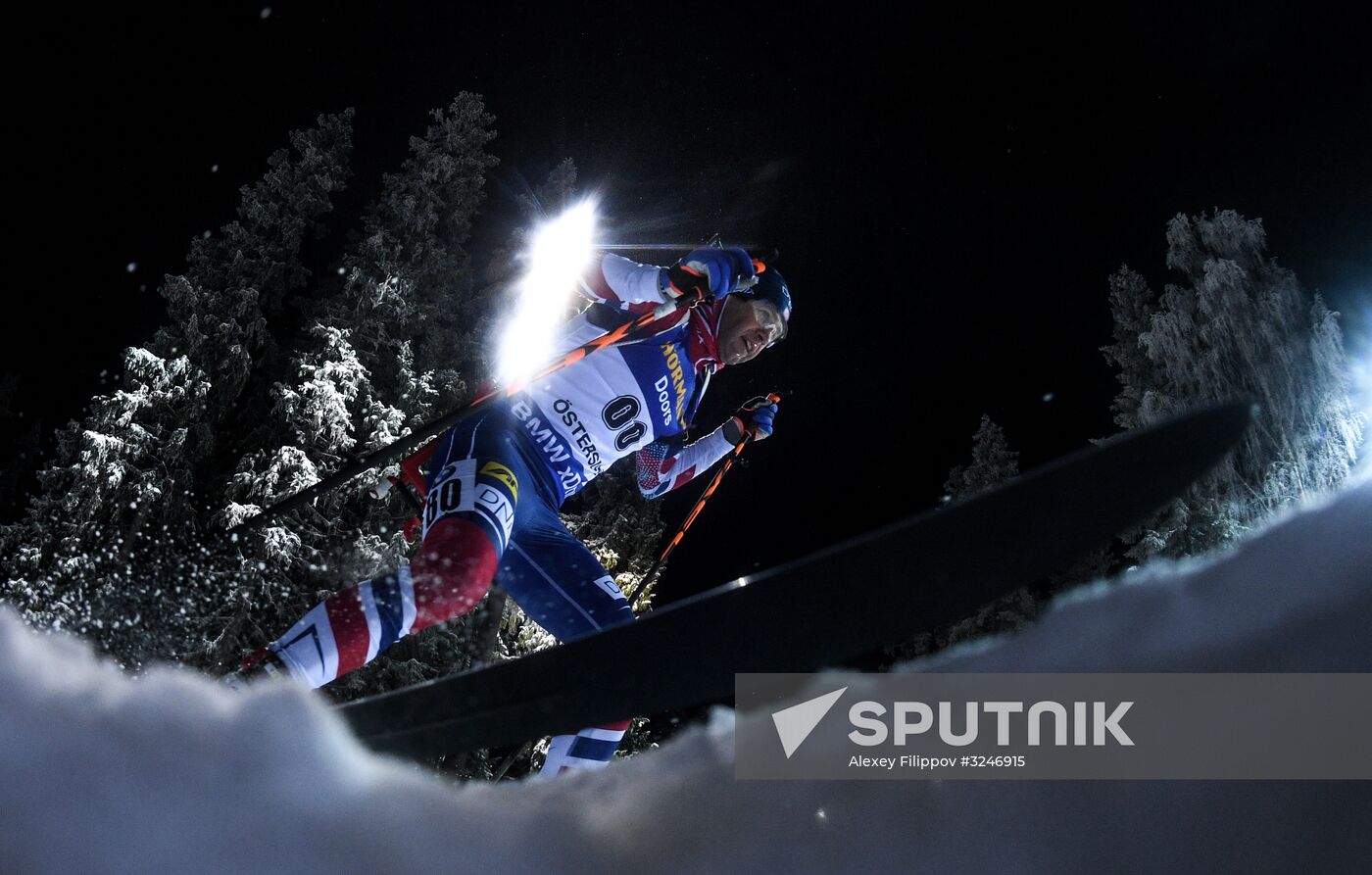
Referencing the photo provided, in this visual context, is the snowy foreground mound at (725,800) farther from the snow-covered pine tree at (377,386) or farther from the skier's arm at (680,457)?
the snow-covered pine tree at (377,386)

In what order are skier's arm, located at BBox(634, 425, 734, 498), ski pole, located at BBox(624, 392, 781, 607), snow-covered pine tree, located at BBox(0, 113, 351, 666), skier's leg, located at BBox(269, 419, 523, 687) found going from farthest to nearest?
snow-covered pine tree, located at BBox(0, 113, 351, 666) → ski pole, located at BBox(624, 392, 781, 607) → skier's arm, located at BBox(634, 425, 734, 498) → skier's leg, located at BBox(269, 419, 523, 687)

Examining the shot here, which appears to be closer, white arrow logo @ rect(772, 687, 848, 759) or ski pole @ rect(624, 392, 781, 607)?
white arrow logo @ rect(772, 687, 848, 759)

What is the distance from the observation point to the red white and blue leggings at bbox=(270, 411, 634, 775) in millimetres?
2119

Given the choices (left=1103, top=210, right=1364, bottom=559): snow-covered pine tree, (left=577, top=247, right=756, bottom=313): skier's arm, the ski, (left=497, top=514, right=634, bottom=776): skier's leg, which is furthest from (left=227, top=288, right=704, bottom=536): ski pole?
(left=1103, top=210, right=1364, bottom=559): snow-covered pine tree

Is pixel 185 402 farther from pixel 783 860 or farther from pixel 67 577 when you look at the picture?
pixel 783 860

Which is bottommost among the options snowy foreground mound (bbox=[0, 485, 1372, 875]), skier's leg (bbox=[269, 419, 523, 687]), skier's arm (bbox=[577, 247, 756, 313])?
snowy foreground mound (bbox=[0, 485, 1372, 875])

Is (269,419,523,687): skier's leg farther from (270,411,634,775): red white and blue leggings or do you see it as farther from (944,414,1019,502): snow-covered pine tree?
(944,414,1019,502): snow-covered pine tree

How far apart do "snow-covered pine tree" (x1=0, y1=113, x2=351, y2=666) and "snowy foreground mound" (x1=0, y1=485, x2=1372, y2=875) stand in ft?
17.4

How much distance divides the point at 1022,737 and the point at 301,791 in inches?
29.5

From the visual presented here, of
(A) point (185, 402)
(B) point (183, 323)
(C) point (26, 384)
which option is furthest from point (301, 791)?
(C) point (26, 384)

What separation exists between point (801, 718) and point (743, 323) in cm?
247

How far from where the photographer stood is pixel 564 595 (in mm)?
2711

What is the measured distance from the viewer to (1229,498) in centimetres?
1040

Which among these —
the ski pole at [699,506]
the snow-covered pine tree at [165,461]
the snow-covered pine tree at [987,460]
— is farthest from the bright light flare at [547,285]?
the snow-covered pine tree at [987,460]
